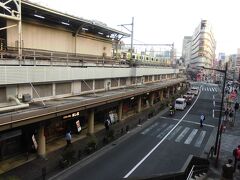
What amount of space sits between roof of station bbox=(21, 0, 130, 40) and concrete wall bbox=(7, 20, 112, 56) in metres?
0.60

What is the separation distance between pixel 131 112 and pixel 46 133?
18.8 m

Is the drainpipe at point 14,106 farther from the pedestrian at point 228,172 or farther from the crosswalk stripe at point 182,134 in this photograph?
the crosswalk stripe at point 182,134

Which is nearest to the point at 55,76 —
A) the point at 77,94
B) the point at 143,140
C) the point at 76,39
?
the point at 77,94

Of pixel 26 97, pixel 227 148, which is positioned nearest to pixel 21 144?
pixel 26 97

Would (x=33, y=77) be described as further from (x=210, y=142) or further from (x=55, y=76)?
(x=210, y=142)

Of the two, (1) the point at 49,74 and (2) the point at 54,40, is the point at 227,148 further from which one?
(2) the point at 54,40

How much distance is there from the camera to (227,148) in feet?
75.3

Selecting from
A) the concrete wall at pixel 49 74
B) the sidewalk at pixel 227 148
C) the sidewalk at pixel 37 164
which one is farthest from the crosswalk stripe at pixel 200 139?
the concrete wall at pixel 49 74

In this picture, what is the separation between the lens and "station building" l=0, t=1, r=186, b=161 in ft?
52.6

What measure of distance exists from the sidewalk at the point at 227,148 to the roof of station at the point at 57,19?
60.7 feet

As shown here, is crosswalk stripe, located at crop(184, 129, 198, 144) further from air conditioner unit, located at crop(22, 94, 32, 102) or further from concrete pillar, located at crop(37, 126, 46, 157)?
air conditioner unit, located at crop(22, 94, 32, 102)

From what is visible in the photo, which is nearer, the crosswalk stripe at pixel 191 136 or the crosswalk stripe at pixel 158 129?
the crosswalk stripe at pixel 191 136

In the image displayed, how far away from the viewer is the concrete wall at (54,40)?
822 inches

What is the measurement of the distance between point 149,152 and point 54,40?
14808 mm
